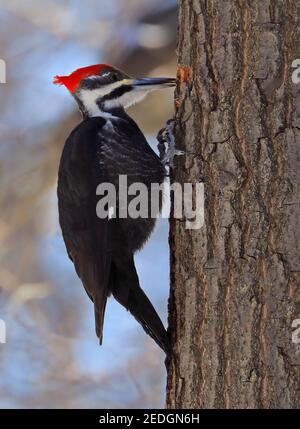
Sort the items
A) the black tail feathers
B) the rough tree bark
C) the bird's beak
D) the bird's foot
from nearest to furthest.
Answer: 1. the rough tree bark
2. the bird's foot
3. the black tail feathers
4. the bird's beak

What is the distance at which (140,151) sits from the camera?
11.9 feet

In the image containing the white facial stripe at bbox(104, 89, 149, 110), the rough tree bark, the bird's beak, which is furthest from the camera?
the white facial stripe at bbox(104, 89, 149, 110)

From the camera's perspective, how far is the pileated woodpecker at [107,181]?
329 cm

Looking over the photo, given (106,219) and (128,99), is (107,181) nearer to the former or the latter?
(106,219)

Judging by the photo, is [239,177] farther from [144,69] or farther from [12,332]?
[12,332]

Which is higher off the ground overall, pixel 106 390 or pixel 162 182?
pixel 162 182

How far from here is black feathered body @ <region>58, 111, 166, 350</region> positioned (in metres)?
3.28

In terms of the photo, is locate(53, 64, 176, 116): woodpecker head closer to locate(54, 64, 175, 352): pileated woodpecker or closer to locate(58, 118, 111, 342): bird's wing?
locate(54, 64, 175, 352): pileated woodpecker

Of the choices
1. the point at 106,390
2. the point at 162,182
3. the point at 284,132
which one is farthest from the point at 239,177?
the point at 106,390

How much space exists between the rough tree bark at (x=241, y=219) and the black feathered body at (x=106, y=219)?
1.28ft

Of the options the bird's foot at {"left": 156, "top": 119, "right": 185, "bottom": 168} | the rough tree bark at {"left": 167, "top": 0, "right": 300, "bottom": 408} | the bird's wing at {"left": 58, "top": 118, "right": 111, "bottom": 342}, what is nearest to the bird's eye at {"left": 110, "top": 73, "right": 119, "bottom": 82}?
the bird's wing at {"left": 58, "top": 118, "right": 111, "bottom": 342}

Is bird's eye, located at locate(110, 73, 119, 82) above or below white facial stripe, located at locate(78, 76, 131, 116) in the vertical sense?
above

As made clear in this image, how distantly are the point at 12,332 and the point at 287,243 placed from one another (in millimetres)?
3556

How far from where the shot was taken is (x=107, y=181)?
3551 mm
